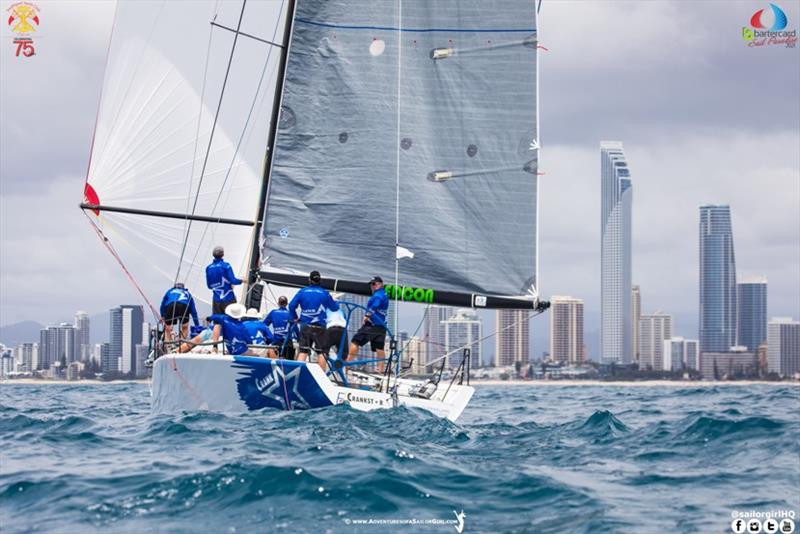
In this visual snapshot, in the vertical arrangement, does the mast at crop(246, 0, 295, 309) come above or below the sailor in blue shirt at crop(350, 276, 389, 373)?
above

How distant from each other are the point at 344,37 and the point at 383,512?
35.2 ft

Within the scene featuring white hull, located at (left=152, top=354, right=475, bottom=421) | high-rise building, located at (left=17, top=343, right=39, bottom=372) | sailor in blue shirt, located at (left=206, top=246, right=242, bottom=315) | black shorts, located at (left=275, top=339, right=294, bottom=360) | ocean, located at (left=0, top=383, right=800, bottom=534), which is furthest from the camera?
high-rise building, located at (left=17, top=343, right=39, bottom=372)

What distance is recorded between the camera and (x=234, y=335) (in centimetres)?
1484

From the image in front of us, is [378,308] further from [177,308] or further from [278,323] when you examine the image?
[177,308]

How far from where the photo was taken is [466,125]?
57.0 feet

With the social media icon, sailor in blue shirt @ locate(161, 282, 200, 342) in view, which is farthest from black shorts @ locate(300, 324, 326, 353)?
the social media icon

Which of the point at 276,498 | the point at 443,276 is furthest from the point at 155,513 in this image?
the point at 443,276

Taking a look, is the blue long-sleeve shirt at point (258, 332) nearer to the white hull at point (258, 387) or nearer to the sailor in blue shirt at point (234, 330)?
the sailor in blue shirt at point (234, 330)

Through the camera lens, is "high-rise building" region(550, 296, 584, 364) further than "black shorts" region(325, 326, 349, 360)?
Yes

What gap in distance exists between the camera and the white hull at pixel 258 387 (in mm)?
13906

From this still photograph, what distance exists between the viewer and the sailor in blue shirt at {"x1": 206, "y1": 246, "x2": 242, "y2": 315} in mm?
16781

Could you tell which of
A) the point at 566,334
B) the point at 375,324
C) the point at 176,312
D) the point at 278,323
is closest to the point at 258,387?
the point at 278,323

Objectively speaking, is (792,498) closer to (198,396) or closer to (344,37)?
(198,396)

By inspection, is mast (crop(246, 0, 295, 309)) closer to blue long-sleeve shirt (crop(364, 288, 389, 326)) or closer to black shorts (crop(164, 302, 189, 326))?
black shorts (crop(164, 302, 189, 326))
